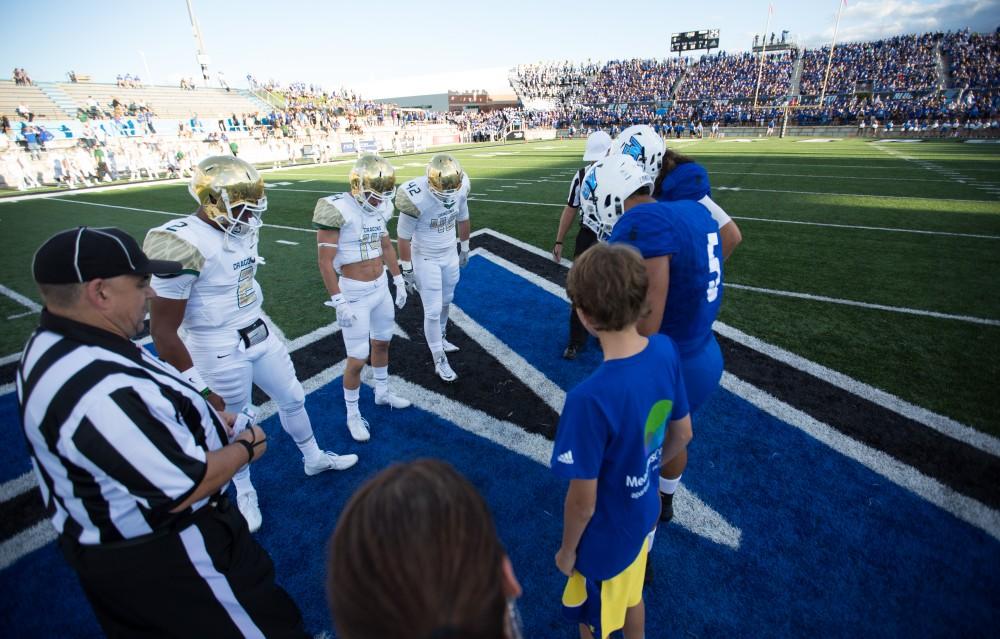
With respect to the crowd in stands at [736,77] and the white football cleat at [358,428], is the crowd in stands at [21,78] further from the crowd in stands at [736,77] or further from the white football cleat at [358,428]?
the crowd in stands at [736,77]

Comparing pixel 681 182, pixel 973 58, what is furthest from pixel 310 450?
pixel 973 58

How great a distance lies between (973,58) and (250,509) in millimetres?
62152

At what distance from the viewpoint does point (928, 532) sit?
2945 mm

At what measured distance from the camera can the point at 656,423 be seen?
72.6 inches

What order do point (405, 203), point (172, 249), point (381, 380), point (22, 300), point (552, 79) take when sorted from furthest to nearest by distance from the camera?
point (552, 79) → point (22, 300) → point (405, 203) → point (381, 380) → point (172, 249)

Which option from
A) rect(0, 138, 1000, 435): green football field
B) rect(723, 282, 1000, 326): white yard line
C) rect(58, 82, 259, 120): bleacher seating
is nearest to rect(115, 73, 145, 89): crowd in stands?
rect(58, 82, 259, 120): bleacher seating

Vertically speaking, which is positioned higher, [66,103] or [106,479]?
[66,103]

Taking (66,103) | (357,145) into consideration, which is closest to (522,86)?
(357,145)

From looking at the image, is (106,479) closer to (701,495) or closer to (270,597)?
(270,597)

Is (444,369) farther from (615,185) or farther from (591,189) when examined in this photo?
(615,185)

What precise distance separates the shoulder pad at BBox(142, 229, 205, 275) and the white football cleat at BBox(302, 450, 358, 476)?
173 cm

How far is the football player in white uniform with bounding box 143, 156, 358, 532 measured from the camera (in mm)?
2664

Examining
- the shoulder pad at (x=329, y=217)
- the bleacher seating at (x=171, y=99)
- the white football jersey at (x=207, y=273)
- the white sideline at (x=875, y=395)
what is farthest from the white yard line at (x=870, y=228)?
the bleacher seating at (x=171, y=99)

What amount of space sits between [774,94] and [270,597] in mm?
57645
